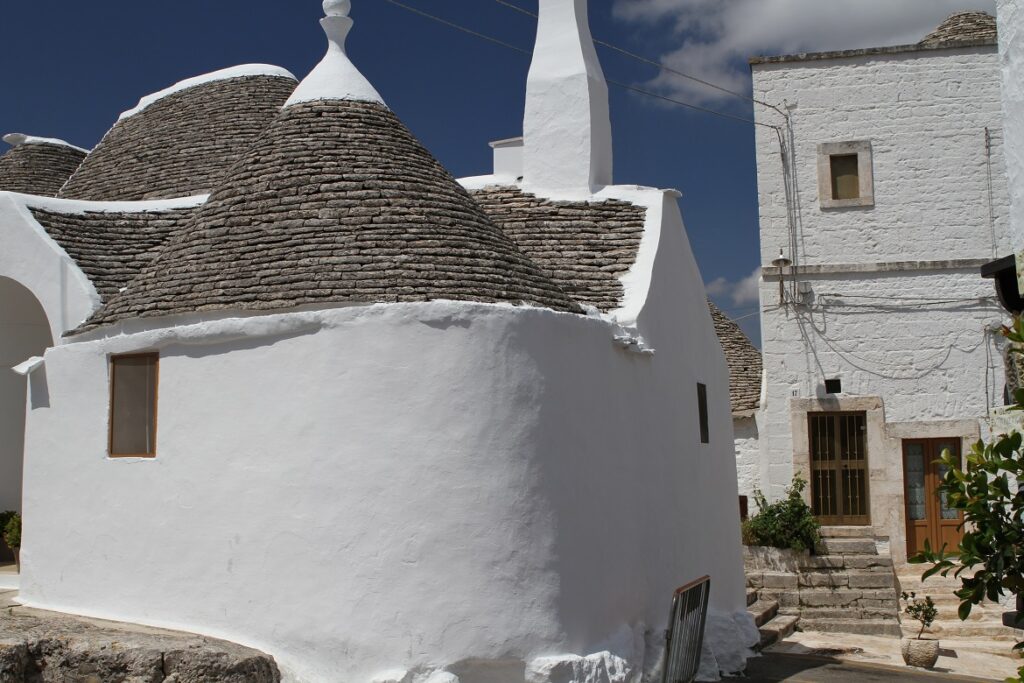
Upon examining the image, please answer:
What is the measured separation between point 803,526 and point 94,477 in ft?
31.6

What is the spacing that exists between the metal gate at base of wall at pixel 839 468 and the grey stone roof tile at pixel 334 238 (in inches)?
319

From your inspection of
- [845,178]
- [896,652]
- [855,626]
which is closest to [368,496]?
[896,652]

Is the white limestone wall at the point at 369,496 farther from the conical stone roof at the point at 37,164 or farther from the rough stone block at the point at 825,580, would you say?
the conical stone roof at the point at 37,164

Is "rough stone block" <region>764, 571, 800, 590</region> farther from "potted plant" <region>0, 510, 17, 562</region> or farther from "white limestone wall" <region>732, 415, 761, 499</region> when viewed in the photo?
"potted plant" <region>0, 510, 17, 562</region>

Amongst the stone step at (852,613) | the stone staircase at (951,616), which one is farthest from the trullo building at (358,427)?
the stone staircase at (951,616)

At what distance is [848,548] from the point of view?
15.4m

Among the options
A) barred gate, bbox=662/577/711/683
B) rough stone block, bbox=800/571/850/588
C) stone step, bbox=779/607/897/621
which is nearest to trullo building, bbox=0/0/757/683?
barred gate, bbox=662/577/711/683

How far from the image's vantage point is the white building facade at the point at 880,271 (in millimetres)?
16031

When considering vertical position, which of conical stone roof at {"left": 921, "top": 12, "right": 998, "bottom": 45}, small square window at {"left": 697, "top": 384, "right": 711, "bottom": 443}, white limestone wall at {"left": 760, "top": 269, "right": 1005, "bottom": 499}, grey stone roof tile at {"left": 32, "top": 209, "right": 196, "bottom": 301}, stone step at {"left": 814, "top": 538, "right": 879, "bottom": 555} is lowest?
stone step at {"left": 814, "top": 538, "right": 879, "bottom": 555}

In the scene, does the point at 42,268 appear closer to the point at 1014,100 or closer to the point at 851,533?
the point at 1014,100

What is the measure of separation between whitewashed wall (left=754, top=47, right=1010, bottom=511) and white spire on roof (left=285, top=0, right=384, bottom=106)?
7.78m

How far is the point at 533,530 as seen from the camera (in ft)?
27.3

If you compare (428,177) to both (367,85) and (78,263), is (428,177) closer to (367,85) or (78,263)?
(367,85)

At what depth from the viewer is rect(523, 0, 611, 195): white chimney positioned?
12.9m
